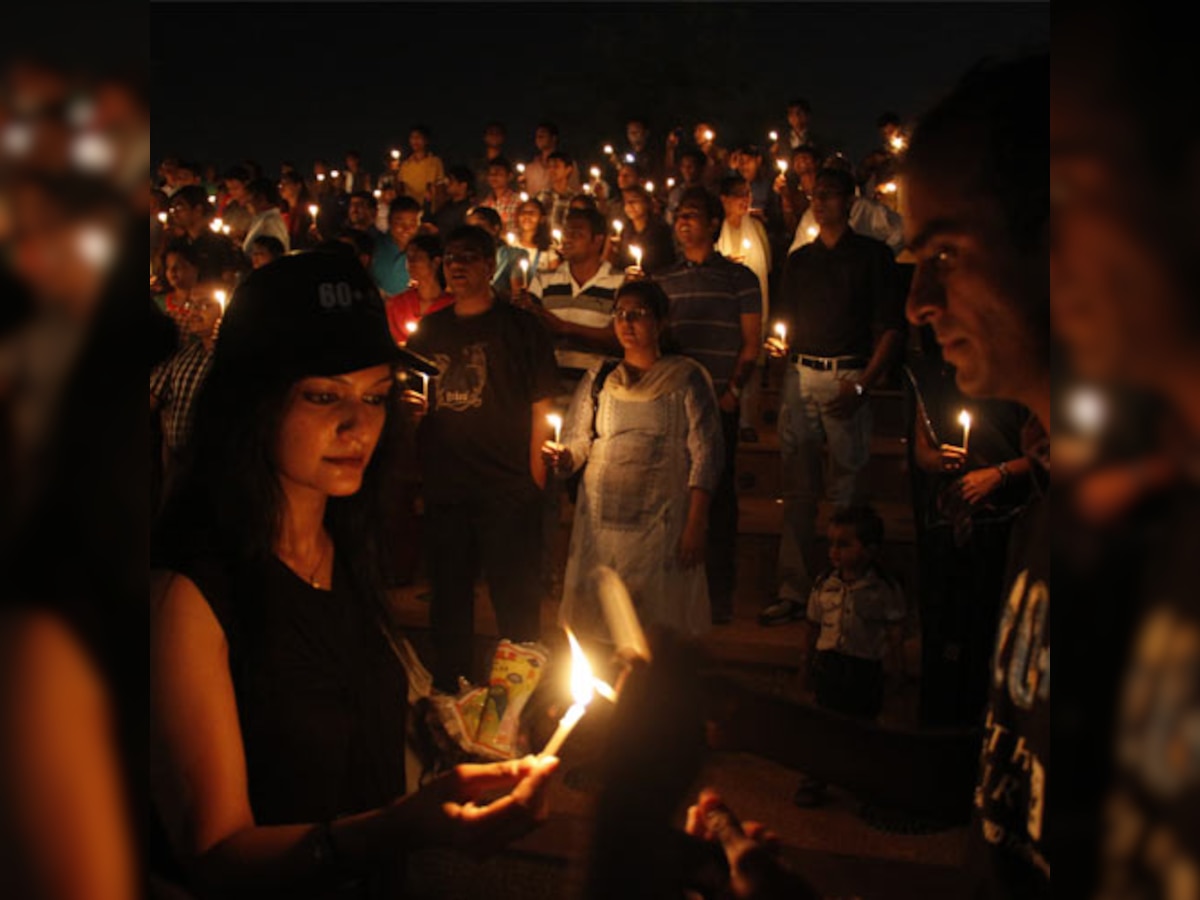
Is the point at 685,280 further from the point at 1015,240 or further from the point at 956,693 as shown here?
the point at 1015,240

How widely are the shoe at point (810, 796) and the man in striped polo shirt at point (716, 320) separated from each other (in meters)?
1.86

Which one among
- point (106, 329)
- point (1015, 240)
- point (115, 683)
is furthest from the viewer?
point (1015, 240)

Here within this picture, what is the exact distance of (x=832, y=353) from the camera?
23.2 feet

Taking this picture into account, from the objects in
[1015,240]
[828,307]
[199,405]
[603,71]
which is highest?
[603,71]

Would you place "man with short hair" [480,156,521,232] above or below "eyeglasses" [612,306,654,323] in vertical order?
above

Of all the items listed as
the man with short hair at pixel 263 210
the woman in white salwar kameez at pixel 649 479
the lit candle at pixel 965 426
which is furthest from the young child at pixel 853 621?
the man with short hair at pixel 263 210

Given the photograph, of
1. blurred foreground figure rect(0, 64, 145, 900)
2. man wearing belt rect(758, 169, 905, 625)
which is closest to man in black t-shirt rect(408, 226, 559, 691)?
man wearing belt rect(758, 169, 905, 625)

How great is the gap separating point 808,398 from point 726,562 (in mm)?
1200

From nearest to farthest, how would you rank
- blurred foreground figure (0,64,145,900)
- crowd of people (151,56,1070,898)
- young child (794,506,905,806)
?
blurred foreground figure (0,64,145,900) → crowd of people (151,56,1070,898) → young child (794,506,905,806)

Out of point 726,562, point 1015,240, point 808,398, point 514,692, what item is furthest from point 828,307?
point 1015,240

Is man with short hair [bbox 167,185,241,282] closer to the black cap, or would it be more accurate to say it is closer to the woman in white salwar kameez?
the woman in white salwar kameez

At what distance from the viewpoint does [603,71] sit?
31031mm

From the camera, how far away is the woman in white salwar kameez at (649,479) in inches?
224

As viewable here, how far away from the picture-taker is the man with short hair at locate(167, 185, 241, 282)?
6.91 metres
